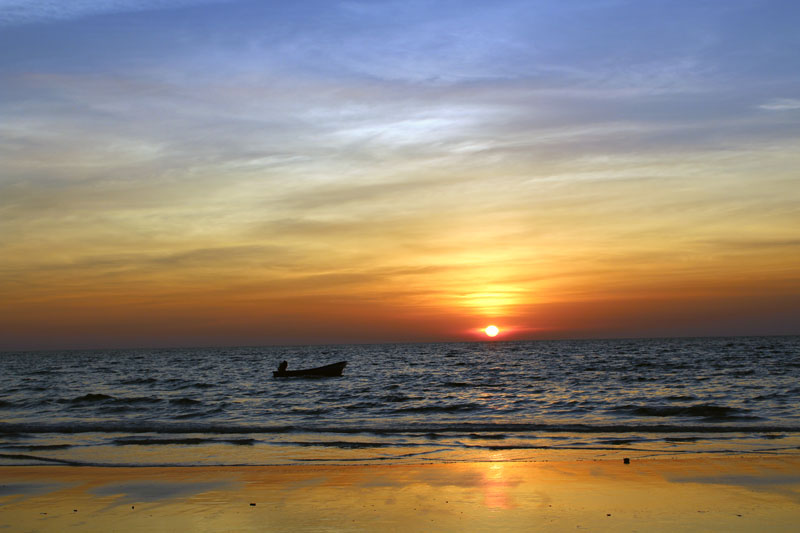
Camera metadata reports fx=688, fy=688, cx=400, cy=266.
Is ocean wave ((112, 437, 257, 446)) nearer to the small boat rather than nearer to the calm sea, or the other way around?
the calm sea

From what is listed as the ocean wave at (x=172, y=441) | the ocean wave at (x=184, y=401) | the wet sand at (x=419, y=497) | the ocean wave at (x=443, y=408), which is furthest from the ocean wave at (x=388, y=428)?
the ocean wave at (x=184, y=401)

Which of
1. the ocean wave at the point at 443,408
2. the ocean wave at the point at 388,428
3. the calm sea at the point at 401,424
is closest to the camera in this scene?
the calm sea at the point at 401,424

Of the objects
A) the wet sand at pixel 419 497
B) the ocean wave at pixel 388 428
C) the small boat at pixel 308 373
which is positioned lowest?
the small boat at pixel 308 373

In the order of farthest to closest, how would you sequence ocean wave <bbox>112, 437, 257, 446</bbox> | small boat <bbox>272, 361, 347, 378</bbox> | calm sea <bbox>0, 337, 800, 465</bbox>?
small boat <bbox>272, 361, 347, 378</bbox>
ocean wave <bbox>112, 437, 257, 446</bbox>
calm sea <bbox>0, 337, 800, 465</bbox>

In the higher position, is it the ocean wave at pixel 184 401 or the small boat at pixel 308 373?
the ocean wave at pixel 184 401

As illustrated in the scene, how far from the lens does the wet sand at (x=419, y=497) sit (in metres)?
9.16

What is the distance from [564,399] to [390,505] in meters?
21.7

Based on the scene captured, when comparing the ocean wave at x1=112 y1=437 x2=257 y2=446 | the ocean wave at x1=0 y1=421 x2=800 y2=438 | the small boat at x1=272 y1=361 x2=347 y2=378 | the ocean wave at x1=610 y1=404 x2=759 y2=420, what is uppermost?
the ocean wave at x1=112 y1=437 x2=257 y2=446

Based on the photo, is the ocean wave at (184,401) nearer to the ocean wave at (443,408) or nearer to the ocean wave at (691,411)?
the ocean wave at (443,408)

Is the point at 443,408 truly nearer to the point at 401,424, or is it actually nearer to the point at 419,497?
the point at 401,424

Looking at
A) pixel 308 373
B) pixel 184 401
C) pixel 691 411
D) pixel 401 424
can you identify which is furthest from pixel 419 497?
pixel 308 373

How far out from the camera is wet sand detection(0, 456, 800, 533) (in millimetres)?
9164

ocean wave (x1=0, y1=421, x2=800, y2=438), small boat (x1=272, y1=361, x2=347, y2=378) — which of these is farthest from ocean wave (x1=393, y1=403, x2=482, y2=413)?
small boat (x1=272, y1=361, x2=347, y2=378)

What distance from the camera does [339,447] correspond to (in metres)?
17.0
